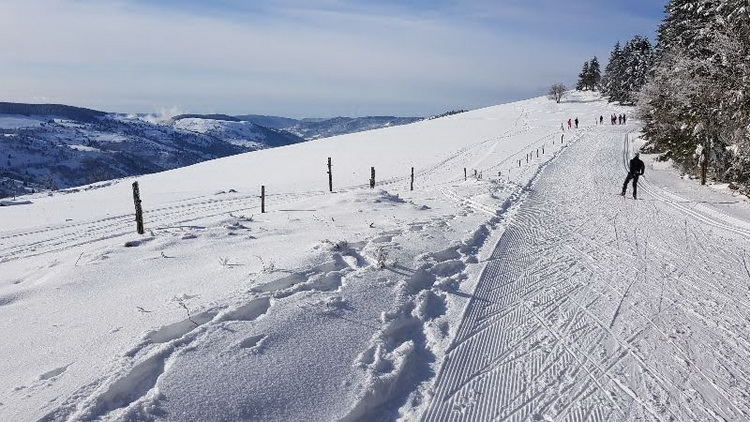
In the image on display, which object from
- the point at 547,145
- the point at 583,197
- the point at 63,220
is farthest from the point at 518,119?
the point at 63,220

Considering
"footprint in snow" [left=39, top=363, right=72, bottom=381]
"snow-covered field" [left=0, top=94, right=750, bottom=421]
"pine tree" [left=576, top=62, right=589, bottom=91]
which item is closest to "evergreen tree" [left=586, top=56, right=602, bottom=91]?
"pine tree" [left=576, top=62, right=589, bottom=91]

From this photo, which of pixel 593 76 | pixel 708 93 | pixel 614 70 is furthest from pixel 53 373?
pixel 593 76

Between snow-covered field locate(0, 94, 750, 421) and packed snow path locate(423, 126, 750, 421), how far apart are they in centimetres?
3

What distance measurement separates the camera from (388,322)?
20.0 feet

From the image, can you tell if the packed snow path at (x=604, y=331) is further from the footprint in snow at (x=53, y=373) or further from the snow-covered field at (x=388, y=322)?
the footprint in snow at (x=53, y=373)

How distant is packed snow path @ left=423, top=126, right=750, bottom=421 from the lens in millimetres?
4586

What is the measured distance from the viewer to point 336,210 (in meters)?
14.0

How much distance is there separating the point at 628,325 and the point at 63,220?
2323 cm

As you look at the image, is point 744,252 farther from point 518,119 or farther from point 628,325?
point 518,119

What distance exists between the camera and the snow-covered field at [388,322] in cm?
439

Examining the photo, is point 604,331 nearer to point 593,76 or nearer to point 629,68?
point 629,68

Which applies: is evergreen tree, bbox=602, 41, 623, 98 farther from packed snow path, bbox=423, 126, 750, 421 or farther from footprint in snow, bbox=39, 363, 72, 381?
footprint in snow, bbox=39, 363, 72, 381

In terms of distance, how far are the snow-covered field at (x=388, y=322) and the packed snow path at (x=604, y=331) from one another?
3cm

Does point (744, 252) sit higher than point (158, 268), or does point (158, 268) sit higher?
point (158, 268)
